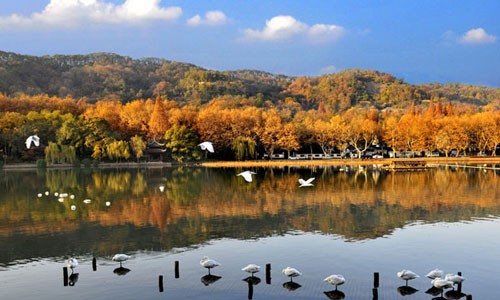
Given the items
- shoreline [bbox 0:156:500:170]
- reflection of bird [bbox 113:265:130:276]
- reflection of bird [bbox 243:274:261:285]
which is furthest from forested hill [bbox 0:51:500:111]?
reflection of bird [bbox 243:274:261:285]

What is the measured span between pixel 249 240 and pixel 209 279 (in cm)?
472

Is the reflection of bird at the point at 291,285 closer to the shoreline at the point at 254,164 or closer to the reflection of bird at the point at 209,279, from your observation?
the reflection of bird at the point at 209,279

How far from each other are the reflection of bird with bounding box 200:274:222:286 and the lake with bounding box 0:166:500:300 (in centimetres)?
7

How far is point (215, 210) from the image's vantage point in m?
24.7

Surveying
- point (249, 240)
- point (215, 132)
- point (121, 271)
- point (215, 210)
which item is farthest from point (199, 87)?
point (121, 271)

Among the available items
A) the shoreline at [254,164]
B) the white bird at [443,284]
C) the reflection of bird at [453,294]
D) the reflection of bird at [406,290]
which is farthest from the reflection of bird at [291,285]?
the shoreline at [254,164]

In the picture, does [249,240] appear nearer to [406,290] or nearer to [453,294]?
[406,290]

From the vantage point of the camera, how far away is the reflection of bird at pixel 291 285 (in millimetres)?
12273

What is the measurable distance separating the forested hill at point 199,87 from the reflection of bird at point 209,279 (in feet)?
338

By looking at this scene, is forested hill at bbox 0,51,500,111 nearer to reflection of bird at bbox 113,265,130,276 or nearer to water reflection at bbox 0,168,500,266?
water reflection at bbox 0,168,500,266

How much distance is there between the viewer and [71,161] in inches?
2311

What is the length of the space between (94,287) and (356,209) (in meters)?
14.8

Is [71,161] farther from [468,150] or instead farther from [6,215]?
[468,150]

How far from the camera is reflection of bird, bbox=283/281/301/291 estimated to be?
40.3 ft
